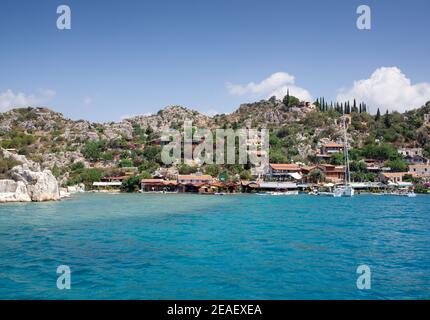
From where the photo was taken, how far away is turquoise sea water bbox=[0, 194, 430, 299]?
8828 millimetres

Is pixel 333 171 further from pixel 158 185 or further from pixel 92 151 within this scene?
pixel 92 151

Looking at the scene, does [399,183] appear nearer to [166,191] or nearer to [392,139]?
[392,139]

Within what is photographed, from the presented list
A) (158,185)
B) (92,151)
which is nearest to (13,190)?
(158,185)

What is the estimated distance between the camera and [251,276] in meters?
9.91

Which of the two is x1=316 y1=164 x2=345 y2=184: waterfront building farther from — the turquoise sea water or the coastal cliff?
the coastal cliff

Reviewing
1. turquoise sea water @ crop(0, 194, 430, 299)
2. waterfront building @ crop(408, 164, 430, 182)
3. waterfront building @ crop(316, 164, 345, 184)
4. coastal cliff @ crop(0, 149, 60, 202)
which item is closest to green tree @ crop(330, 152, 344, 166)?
waterfront building @ crop(316, 164, 345, 184)

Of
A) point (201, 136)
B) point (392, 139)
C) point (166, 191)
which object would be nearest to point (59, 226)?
point (166, 191)

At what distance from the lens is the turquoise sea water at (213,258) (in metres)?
8.83

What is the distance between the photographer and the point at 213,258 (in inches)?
469

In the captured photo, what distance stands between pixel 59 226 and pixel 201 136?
5230cm

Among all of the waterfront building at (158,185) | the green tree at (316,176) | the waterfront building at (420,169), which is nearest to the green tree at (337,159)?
the green tree at (316,176)

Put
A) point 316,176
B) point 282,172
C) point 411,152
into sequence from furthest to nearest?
point 411,152 < point 282,172 < point 316,176

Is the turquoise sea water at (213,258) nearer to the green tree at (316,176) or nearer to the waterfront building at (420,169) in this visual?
the green tree at (316,176)

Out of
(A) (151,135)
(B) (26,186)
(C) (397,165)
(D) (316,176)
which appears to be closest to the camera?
(B) (26,186)
